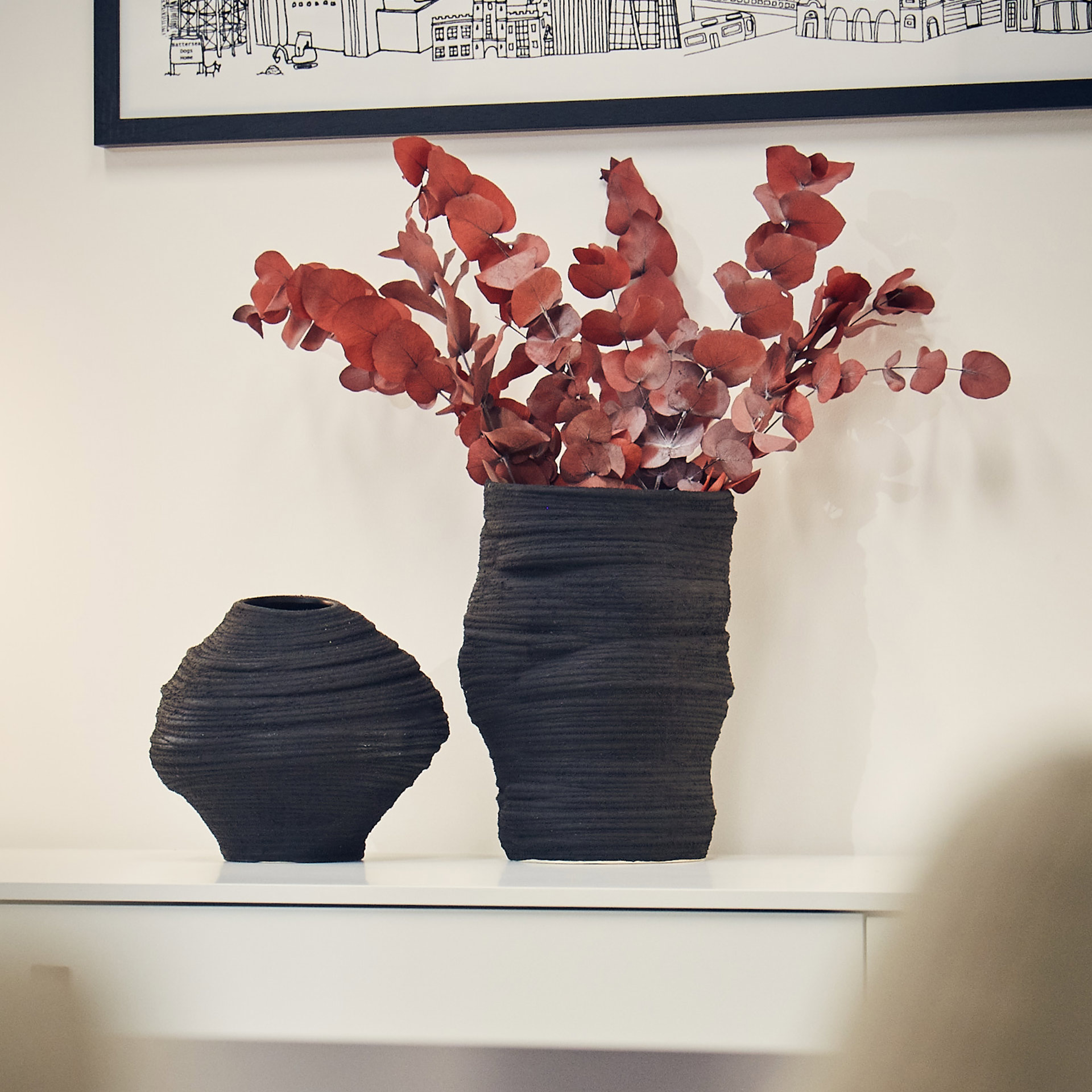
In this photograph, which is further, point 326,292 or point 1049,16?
point 1049,16

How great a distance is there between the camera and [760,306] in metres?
1.03

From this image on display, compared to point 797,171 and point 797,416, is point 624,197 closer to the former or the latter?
point 797,171

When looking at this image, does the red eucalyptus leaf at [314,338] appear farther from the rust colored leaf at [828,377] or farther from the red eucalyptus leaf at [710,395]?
the rust colored leaf at [828,377]

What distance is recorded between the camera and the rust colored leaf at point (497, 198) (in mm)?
1062

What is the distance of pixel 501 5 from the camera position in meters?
1.29

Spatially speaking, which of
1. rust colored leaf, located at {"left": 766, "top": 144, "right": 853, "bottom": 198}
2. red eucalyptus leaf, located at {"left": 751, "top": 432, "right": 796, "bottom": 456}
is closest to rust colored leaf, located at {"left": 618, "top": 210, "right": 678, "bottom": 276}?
rust colored leaf, located at {"left": 766, "top": 144, "right": 853, "bottom": 198}

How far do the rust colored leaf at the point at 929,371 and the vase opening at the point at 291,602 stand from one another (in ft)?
2.00

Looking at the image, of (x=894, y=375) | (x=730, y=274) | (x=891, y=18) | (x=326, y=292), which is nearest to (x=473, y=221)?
(x=326, y=292)

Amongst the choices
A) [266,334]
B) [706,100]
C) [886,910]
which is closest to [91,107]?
[266,334]

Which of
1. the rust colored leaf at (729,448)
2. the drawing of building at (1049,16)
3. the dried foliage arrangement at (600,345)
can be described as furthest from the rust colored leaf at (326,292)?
the drawing of building at (1049,16)

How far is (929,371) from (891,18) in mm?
414

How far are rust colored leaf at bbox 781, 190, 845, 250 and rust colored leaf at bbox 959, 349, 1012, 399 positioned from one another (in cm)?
19

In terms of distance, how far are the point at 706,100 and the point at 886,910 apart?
0.86 meters

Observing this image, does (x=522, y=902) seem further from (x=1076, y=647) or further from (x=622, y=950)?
(x=1076, y=647)
